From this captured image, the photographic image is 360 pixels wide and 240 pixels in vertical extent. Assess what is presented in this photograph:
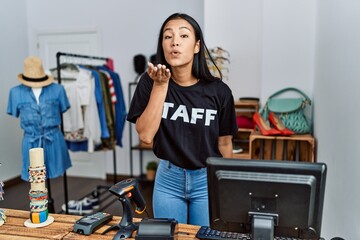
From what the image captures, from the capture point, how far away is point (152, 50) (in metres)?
4.15

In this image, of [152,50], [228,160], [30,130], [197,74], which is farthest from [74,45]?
[228,160]

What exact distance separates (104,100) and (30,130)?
81 centimetres

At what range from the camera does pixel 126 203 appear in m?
1.16

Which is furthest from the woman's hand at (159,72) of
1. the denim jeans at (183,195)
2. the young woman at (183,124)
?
the denim jeans at (183,195)

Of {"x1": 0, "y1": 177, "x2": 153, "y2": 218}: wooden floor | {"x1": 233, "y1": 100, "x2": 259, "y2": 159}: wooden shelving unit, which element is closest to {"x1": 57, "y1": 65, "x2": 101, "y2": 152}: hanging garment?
{"x1": 0, "y1": 177, "x2": 153, "y2": 218}: wooden floor

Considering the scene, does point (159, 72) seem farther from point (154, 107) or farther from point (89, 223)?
point (89, 223)

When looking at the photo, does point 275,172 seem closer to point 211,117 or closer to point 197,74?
point 211,117

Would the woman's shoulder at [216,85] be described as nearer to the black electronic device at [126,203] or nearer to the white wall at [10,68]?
the black electronic device at [126,203]

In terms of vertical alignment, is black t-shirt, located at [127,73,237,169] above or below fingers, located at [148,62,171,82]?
below

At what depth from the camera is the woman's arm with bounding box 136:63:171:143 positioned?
1229 mm

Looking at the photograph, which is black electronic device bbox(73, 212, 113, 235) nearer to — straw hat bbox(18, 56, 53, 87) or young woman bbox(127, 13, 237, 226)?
young woman bbox(127, 13, 237, 226)

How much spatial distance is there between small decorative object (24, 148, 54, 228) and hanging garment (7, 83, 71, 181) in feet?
5.59

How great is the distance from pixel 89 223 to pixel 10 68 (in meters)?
3.81

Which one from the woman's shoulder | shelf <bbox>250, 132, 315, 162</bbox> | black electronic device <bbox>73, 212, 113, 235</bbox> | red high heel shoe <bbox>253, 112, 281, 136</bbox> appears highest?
the woman's shoulder
